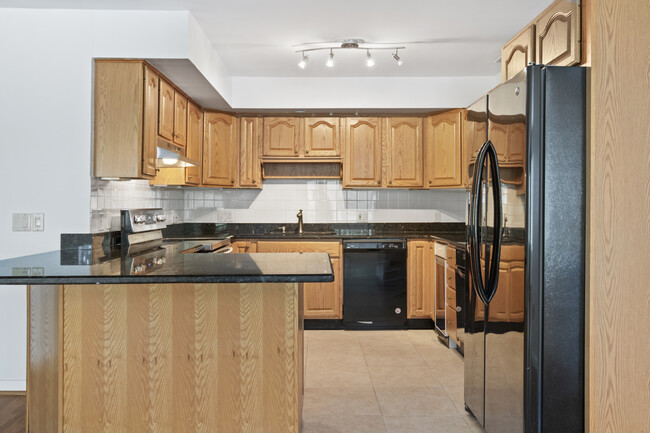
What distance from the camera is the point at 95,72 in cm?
316

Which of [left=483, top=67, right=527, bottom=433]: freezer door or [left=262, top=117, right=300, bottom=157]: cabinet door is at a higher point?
[left=262, top=117, right=300, bottom=157]: cabinet door

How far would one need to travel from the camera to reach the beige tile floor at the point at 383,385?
2.72m

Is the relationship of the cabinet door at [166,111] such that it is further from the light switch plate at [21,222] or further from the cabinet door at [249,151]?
the cabinet door at [249,151]

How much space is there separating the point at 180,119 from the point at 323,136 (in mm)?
1532

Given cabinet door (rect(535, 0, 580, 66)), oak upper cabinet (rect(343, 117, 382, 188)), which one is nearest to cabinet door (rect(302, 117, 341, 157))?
oak upper cabinet (rect(343, 117, 382, 188))

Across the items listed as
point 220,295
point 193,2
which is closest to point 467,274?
point 220,295

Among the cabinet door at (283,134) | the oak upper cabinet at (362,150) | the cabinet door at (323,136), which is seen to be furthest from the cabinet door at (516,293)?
the cabinet door at (283,134)

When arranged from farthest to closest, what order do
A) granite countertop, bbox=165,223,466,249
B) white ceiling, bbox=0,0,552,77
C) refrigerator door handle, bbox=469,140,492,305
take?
1. granite countertop, bbox=165,223,466,249
2. white ceiling, bbox=0,0,552,77
3. refrigerator door handle, bbox=469,140,492,305

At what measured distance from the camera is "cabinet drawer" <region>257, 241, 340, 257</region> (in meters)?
4.79

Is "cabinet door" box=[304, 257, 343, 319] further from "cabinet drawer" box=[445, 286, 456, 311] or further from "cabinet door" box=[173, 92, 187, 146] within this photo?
"cabinet door" box=[173, 92, 187, 146]

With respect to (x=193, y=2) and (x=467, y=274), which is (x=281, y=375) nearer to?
(x=467, y=274)

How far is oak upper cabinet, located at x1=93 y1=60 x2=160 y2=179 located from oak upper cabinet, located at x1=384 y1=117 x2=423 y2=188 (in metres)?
2.63

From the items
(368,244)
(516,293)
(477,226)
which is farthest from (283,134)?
(516,293)

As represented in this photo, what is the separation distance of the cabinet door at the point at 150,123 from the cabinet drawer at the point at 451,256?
2.43 metres
